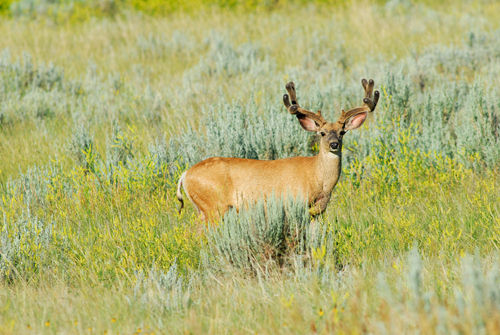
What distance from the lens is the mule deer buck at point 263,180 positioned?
17.5ft

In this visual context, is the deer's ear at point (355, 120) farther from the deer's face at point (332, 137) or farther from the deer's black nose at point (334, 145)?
the deer's black nose at point (334, 145)

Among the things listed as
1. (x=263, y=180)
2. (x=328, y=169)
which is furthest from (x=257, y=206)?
(x=328, y=169)

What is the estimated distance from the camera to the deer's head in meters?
5.31

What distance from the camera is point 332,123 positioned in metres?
5.45

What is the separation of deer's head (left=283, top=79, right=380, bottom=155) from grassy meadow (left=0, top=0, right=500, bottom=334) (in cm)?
68

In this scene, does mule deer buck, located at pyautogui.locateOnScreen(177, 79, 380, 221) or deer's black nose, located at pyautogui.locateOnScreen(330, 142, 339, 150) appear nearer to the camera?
deer's black nose, located at pyautogui.locateOnScreen(330, 142, 339, 150)

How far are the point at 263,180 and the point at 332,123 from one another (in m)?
0.84

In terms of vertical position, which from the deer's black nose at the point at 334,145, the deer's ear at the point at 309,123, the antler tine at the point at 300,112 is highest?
the antler tine at the point at 300,112

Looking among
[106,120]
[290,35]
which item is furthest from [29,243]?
[290,35]

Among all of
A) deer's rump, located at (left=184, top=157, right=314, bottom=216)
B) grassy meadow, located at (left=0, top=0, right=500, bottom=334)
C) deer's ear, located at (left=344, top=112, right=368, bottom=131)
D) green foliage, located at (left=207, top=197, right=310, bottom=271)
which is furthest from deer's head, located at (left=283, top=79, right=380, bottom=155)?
green foliage, located at (left=207, top=197, right=310, bottom=271)

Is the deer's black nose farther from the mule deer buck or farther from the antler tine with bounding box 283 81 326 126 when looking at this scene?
the antler tine with bounding box 283 81 326 126

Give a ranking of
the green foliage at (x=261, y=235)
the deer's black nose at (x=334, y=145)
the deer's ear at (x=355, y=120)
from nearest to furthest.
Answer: the green foliage at (x=261, y=235)
the deer's black nose at (x=334, y=145)
the deer's ear at (x=355, y=120)

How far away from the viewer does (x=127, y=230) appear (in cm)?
519

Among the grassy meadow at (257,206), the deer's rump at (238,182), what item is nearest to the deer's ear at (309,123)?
the deer's rump at (238,182)
